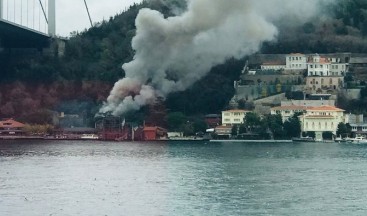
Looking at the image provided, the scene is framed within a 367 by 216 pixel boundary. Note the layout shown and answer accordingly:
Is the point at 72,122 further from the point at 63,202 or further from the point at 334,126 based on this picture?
the point at 63,202

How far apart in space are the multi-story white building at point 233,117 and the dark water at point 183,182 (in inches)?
389

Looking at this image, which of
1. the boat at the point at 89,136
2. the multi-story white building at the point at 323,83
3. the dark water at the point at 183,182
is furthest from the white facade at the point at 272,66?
the dark water at the point at 183,182

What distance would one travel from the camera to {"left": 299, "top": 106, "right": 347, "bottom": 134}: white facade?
51.2 meters

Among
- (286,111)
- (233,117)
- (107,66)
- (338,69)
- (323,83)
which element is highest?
(107,66)

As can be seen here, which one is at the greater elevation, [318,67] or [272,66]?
[272,66]

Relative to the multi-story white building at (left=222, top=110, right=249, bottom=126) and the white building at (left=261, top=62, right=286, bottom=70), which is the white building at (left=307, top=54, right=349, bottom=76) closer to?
the white building at (left=261, top=62, right=286, bottom=70)

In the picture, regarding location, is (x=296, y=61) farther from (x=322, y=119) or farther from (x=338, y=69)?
(x=322, y=119)

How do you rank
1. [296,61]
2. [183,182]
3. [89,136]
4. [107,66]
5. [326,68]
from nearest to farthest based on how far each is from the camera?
[183,182]
[89,136]
[326,68]
[296,61]
[107,66]

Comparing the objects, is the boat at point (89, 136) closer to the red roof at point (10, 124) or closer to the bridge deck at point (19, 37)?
the red roof at point (10, 124)

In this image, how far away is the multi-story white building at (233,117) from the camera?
5238cm

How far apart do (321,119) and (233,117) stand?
12.5 feet

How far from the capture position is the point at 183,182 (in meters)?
28.0

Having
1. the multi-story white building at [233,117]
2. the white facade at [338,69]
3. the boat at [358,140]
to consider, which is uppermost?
the white facade at [338,69]

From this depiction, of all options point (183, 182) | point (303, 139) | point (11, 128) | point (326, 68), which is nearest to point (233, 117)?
point (303, 139)
